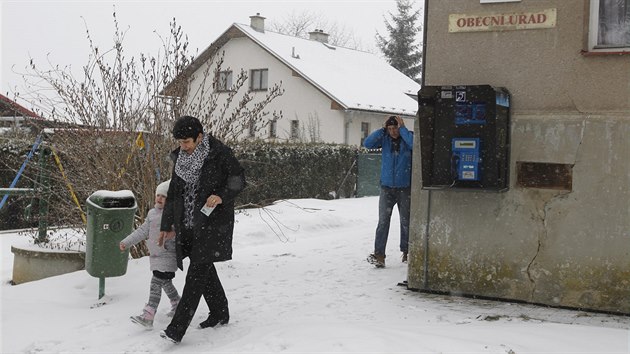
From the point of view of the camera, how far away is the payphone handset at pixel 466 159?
603 centimetres

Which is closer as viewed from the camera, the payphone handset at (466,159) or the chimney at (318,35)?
the payphone handset at (466,159)

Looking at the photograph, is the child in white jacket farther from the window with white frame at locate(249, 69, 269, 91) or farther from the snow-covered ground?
the window with white frame at locate(249, 69, 269, 91)

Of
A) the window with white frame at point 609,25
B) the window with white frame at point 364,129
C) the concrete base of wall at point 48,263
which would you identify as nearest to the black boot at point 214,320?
the concrete base of wall at point 48,263

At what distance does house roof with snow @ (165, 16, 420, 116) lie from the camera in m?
27.0

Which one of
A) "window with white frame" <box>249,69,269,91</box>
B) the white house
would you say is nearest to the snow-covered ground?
the white house

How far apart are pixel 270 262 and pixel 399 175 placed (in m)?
1.97

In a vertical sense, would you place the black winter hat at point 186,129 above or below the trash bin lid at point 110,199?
above

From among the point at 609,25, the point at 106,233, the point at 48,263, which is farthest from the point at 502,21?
the point at 48,263

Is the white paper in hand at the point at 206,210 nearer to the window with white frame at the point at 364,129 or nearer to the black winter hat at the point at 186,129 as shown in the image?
the black winter hat at the point at 186,129

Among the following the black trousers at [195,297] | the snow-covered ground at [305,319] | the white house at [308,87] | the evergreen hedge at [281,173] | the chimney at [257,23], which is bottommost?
the snow-covered ground at [305,319]

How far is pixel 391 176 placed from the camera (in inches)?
298

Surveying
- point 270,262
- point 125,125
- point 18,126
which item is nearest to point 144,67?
point 125,125

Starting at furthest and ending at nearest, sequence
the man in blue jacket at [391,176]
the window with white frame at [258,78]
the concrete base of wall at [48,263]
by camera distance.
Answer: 1. the window with white frame at [258,78]
2. the concrete base of wall at [48,263]
3. the man in blue jacket at [391,176]

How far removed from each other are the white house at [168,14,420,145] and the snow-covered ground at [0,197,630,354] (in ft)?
59.0
